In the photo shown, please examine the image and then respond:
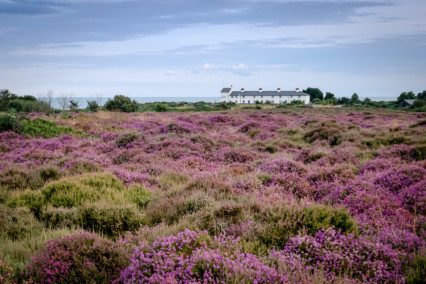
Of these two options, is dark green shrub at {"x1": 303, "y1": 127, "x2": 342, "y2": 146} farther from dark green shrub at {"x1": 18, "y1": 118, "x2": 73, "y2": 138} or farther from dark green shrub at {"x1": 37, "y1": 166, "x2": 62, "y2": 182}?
dark green shrub at {"x1": 18, "y1": 118, "x2": 73, "y2": 138}

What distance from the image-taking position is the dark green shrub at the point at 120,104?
42.9 metres

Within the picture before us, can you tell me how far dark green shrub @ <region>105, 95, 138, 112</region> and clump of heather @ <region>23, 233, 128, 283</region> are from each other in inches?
1607

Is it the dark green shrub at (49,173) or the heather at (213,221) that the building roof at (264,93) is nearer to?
the heather at (213,221)

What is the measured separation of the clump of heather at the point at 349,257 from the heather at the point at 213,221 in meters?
0.02

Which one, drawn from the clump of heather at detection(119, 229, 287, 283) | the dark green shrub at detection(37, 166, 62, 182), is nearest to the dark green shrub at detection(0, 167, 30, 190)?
the dark green shrub at detection(37, 166, 62, 182)

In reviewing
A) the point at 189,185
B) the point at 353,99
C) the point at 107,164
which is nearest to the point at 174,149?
the point at 107,164

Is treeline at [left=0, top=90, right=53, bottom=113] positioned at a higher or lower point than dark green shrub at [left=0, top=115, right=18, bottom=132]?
higher

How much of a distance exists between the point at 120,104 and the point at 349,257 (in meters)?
43.3

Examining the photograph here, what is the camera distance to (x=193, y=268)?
3.17m

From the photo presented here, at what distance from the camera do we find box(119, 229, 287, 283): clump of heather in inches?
117

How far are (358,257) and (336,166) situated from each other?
210 inches

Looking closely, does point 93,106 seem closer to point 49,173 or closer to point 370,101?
point 49,173

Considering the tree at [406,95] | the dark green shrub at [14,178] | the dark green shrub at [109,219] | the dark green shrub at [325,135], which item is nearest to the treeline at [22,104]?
the dark green shrub at [14,178]

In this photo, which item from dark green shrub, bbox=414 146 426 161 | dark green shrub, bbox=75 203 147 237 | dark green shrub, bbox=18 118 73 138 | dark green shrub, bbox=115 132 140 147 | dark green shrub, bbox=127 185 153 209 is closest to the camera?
dark green shrub, bbox=75 203 147 237
